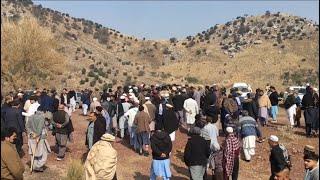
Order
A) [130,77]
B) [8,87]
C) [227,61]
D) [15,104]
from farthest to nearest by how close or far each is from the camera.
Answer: [227,61]
[130,77]
[8,87]
[15,104]

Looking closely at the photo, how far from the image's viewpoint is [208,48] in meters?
85.4

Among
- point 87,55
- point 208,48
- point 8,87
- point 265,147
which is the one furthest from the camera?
point 208,48

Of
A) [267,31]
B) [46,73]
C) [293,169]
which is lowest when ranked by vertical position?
[293,169]

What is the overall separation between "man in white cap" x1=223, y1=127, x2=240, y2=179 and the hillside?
44740 mm

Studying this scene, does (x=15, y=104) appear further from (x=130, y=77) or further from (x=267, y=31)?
(x=267, y=31)

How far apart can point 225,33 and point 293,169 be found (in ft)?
248

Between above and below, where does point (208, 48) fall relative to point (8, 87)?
above

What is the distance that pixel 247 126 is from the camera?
630 inches

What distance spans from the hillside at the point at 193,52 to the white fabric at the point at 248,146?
40860mm

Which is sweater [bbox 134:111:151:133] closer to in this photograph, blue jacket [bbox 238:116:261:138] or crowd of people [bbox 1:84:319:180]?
crowd of people [bbox 1:84:319:180]

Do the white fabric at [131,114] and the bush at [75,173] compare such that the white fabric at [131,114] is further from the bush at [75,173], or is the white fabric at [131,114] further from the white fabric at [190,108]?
the bush at [75,173]

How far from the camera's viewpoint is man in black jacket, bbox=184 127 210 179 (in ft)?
37.4

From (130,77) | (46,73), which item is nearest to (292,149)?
(46,73)

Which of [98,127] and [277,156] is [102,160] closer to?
[277,156]
